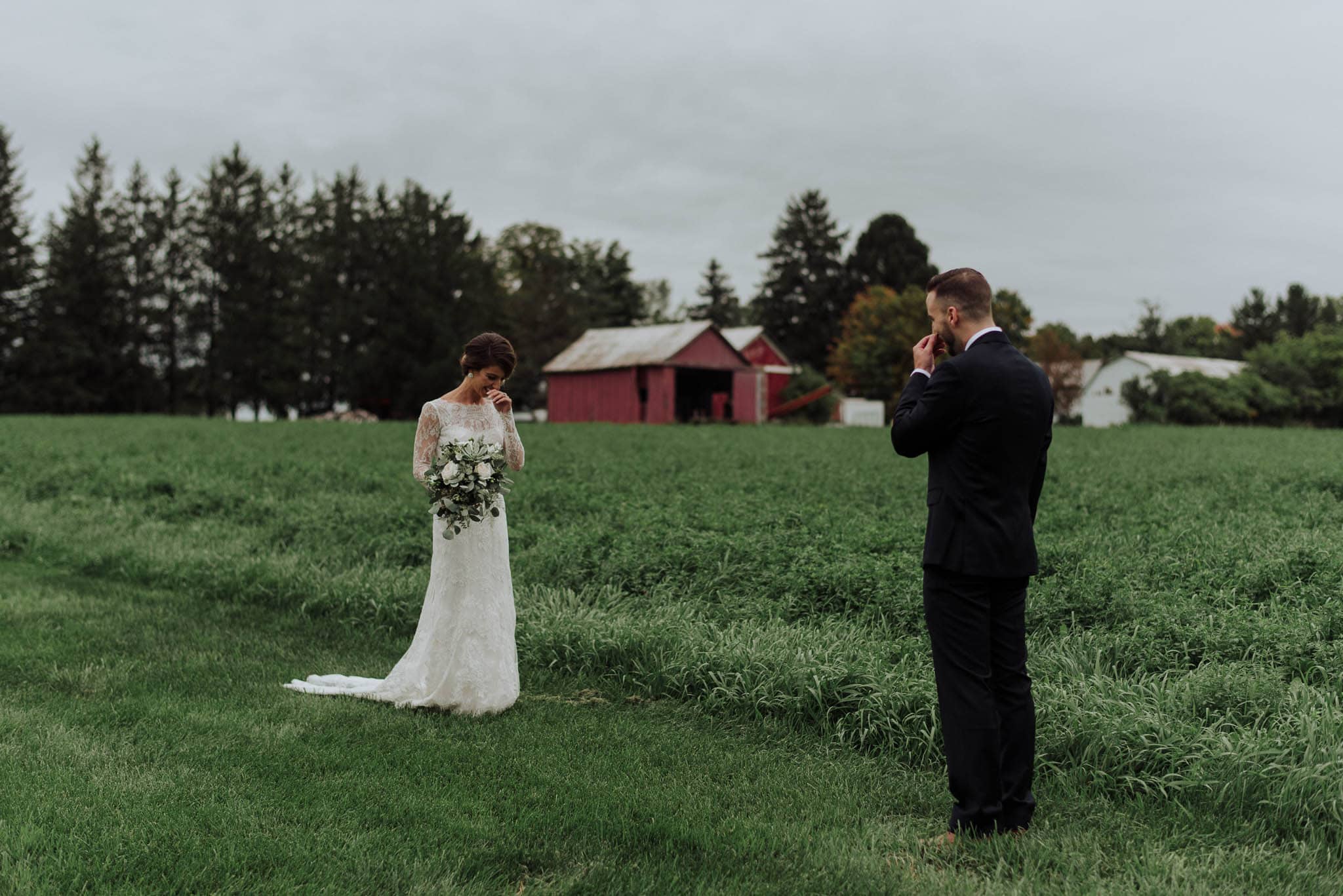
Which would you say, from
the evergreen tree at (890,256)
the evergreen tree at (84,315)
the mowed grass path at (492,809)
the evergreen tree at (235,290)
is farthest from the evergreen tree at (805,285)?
the mowed grass path at (492,809)

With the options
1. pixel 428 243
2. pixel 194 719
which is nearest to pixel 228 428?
pixel 194 719

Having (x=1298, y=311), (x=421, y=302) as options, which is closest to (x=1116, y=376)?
(x=421, y=302)

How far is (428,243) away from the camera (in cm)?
6097

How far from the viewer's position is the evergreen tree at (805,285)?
77438 mm

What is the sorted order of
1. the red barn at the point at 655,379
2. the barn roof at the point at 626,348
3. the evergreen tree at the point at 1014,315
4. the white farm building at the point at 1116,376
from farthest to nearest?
1. the white farm building at the point at 1116,376
2. the evergreen tree at the point at 1014,315
3. the barn roof at the point at 626,348
4. the red barn at the point at 655,379

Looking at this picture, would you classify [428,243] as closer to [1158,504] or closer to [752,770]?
[1158,504]

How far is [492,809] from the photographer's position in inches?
175

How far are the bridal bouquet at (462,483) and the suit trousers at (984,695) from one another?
2.85 m

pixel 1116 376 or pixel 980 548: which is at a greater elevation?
pixel 1116 376

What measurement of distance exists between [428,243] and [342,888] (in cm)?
6098

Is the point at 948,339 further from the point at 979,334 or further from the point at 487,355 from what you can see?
the point at 487,355

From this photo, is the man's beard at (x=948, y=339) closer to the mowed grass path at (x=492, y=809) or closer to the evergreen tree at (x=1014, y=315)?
the mowed grass path at (x=492, y=809)

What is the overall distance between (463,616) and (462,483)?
0.91 meters

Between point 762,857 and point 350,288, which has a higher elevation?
point 350,288
